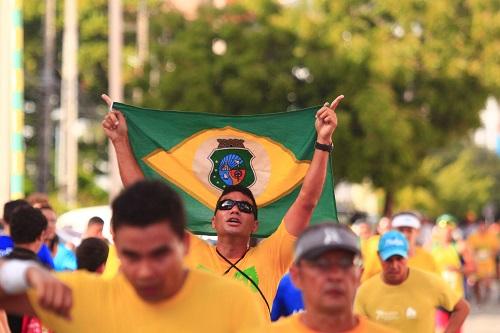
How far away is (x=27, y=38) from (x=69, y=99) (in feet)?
63.7

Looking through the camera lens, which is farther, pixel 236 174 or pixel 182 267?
pixel 236 174

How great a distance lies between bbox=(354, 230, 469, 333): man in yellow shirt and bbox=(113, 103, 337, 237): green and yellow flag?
33.4 inches

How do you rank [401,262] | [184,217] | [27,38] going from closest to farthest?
[184,217] → [401,262] → [27,38]

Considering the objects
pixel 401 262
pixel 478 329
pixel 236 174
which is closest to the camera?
pixel 236 174

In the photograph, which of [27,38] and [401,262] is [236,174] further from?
[27,38]

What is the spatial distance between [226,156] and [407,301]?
1.63 meters

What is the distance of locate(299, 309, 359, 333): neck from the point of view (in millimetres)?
5391

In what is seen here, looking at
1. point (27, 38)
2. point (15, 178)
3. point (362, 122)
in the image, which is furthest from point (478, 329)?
point (27, 38)

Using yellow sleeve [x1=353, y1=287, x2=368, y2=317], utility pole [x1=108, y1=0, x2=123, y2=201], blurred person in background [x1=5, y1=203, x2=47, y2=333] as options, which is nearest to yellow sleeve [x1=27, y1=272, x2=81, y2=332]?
blurred person in background [x1=5, y1=203, x2=47, y2=333]

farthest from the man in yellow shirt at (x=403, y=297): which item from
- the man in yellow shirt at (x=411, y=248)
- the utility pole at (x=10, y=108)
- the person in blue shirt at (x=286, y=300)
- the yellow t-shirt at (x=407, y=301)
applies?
the utility pole at (x=10, y=108)

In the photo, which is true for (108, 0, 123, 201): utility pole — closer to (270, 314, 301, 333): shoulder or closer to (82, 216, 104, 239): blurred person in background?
(82, 216, 104, 239): blurred person in background

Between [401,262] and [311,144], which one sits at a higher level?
[311,144]

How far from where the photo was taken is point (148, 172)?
10.1 meters

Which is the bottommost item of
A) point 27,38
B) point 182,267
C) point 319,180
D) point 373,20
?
point 182,267
